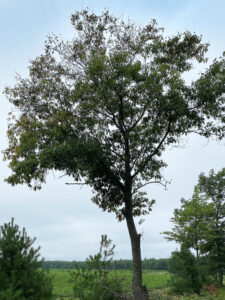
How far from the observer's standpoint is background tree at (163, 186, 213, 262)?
34.7 meters

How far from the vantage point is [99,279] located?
956 cm

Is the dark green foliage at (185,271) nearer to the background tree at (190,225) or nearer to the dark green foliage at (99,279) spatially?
the background tree at (190,225)

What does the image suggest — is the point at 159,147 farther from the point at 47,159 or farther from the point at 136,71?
Result: the point at 47,159

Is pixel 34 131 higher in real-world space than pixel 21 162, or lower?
higher

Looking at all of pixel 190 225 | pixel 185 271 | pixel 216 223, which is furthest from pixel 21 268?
pixel 216 223

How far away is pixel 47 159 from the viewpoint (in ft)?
58.5

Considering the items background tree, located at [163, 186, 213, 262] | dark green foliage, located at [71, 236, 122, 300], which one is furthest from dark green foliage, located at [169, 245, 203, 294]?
dark green foliage, located at [71, 236, 122, 300]

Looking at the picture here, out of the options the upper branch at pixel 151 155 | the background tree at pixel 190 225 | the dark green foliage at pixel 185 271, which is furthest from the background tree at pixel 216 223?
the upper branch at pixel 151 155

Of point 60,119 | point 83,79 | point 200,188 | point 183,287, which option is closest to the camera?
point 60,119

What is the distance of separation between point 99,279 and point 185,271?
18902 mm

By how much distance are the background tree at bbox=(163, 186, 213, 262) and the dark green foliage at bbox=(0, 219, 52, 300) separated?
29.6m

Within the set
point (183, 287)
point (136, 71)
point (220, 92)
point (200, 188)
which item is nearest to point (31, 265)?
point (136, 71)

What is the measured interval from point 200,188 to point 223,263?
958 cm

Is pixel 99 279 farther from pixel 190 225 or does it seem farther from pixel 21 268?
pixel 190 225
